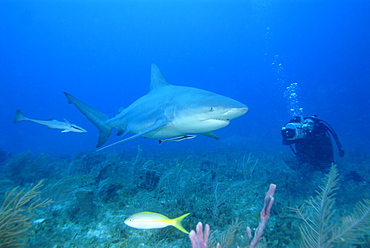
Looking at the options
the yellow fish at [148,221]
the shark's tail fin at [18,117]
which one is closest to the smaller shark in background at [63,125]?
the shark's tail fin at [18,117]

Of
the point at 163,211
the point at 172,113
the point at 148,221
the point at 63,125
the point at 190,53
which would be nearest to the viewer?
the point at 148,221

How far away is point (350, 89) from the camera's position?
15600cm

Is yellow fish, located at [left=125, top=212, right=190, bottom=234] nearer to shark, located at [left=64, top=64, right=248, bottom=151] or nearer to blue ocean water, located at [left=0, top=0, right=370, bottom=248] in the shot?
blue ocean water, located at [left=0, top=0, right=370, bottom=248]

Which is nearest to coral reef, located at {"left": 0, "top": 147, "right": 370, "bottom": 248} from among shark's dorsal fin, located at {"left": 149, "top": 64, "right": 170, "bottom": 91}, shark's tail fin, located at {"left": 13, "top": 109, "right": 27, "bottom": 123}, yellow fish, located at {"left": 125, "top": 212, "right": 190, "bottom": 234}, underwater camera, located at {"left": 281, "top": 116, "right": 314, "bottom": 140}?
yellow fish, located at {"left": 125, "top": 212, "right": 190, "bottom": 234}

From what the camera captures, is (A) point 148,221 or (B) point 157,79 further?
(B) point 157,79

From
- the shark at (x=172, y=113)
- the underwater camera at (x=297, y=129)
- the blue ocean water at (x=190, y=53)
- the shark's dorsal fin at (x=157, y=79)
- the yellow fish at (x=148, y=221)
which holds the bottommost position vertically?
the yellow fish at (x=148, y=221)

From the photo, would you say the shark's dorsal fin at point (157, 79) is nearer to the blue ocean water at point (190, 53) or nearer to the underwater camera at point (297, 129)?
the underwater camera at point (297, 129)

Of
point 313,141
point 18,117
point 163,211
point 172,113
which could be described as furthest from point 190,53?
point 163,211

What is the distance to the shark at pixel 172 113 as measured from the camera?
3.50 metres

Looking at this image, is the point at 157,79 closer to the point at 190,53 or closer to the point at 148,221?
the point at 148,221

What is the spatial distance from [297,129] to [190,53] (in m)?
170

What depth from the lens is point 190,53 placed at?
536 feet

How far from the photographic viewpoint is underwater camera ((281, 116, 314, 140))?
23.1 feet

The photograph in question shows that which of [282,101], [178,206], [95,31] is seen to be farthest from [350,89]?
[95,31]
